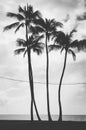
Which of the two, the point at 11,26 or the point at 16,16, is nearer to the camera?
the point at 11,26

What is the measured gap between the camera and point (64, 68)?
37781 mm

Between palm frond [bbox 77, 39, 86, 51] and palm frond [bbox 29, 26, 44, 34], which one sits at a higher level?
palm frond [bbox 29, 26, 44, 34]

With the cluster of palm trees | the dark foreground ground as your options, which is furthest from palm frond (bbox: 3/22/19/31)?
the dark foreground ground

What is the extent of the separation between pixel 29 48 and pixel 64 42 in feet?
15.3

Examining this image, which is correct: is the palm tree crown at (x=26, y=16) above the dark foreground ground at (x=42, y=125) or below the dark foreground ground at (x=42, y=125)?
above

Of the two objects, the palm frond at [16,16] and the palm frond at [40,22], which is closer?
the palm frond at [16,16]

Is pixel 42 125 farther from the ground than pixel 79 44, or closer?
closer

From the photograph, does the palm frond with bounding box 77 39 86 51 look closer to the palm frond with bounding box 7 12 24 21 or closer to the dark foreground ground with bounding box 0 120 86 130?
the palm frond with bounding box 7 12 24 21

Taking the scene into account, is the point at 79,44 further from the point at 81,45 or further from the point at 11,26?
the point at 11,26

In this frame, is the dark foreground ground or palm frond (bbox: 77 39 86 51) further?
palm frond (bbox: 77 39 86 51)

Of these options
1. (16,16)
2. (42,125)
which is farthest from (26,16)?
(42,125)

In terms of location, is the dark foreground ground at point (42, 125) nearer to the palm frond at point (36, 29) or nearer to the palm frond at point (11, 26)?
the palm frond at point (36, 29)

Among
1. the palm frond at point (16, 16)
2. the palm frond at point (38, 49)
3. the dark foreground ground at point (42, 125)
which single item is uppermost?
the palm frond at point (16, 16)

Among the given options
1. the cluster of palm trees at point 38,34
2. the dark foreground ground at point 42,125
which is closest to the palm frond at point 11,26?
the cluster of palm trees at point 38,34
